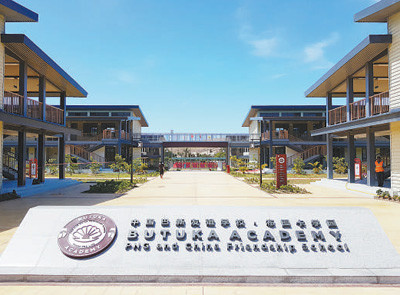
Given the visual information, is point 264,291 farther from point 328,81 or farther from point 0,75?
point 328,81

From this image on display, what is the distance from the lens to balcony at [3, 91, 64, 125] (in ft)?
45.3

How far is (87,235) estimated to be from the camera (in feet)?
15.9

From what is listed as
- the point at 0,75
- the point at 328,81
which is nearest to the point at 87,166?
the point at 0,75

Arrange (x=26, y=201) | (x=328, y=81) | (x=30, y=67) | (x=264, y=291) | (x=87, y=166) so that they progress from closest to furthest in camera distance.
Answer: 1. (x=264, y=291)
2. (x=26, y=201)
3. (x=30, y=67)
4. (x=328, y=81)
5. (x=87, y=166)

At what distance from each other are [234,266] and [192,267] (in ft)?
2.39

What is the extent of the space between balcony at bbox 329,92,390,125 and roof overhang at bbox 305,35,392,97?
209 cm

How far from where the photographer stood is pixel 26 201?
1195 cm

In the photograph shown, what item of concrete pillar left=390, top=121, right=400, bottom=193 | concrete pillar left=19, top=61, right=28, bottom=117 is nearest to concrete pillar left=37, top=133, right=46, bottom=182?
concrete pillar left=19, top=61, right=28, bottom=117

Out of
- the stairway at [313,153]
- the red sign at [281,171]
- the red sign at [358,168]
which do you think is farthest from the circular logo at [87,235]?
the stairway at [313,153]

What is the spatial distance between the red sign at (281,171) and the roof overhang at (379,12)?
8565mm

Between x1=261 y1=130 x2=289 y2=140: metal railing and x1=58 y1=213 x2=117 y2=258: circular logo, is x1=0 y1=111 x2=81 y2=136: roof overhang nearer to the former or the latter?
x1=58 y1=213 x2=117 y2=258: circular logo

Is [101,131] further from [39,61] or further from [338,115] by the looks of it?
[338,115]

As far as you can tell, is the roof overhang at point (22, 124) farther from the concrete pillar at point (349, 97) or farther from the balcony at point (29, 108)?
the concrete pillar at point (349, 97)

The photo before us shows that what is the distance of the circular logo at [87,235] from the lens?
465 cm
